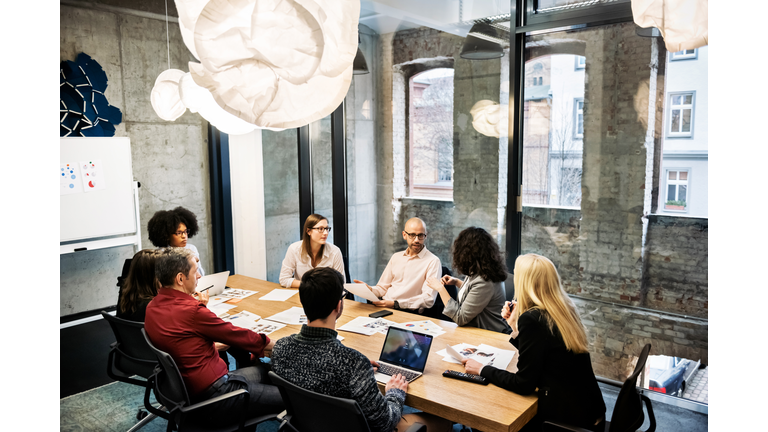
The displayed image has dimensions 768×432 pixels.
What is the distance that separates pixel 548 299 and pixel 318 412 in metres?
1.21

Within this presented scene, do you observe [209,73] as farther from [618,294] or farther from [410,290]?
[618,294]

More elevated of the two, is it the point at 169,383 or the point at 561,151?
the point at 561,151

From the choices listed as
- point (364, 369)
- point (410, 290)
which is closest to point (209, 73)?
point (364, 369)

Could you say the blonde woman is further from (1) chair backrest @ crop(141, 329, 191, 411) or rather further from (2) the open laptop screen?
(1) chair backrest @ crop(141, 329, 191, 411)

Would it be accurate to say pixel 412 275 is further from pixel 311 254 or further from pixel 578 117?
pixel 578 117

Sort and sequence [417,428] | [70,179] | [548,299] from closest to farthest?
[417,428]
[548,299]
[70,179]

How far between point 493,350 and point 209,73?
216 cm

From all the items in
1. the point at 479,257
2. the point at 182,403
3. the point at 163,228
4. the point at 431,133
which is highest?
the point at 431,133

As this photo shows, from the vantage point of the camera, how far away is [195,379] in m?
2.74

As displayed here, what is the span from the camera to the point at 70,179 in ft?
16.9

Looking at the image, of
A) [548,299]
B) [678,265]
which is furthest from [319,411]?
[678,265]

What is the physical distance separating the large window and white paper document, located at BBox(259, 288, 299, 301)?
1574 millimetres

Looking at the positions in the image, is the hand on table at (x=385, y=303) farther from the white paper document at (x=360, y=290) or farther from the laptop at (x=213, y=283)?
the laptop at (x=213, y=283)
